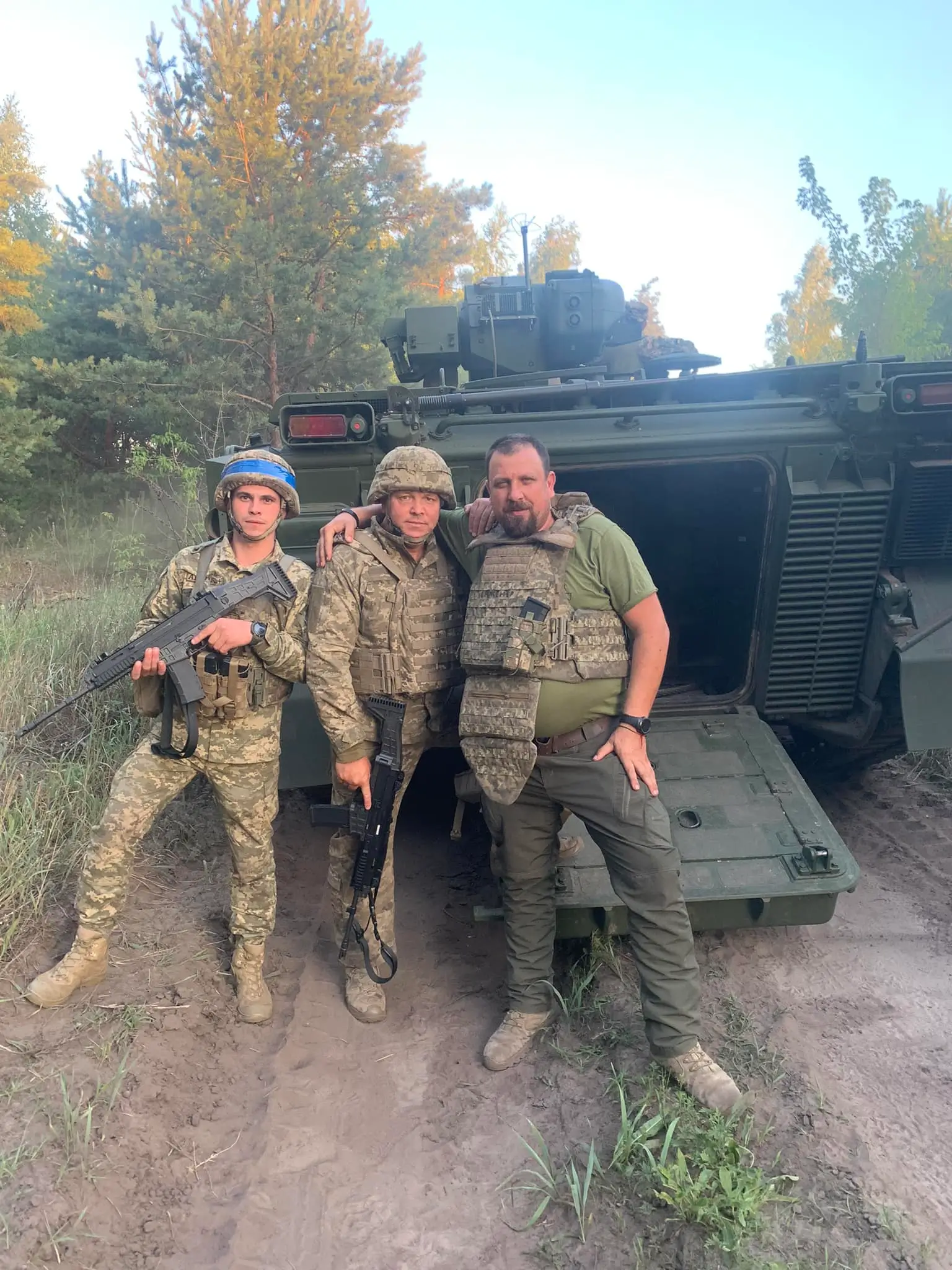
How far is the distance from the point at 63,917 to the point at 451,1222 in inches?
70.7

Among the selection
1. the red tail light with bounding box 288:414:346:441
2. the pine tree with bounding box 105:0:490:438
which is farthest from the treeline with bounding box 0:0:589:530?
the red tail light with bounding box 288:414:346:441

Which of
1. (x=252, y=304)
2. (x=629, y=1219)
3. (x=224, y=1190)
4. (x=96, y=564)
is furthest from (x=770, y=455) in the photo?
(x=252, y=304)

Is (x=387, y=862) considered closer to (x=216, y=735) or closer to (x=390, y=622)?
(x=216, y=735)

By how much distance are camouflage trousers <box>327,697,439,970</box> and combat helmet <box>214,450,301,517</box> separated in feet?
2.55

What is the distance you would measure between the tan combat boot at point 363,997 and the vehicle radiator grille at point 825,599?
207 cm

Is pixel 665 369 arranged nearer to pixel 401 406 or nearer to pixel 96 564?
pixel 401 406

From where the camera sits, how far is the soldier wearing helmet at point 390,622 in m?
2.80

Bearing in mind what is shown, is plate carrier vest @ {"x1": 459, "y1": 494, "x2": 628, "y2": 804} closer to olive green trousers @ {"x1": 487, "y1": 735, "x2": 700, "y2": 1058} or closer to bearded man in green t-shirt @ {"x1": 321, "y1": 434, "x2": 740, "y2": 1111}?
bearded man in green t-shirt @ {"x1": 321, "y1": 434, "x2": 740, "y2": 1111}

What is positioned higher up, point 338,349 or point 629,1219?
point 338,349

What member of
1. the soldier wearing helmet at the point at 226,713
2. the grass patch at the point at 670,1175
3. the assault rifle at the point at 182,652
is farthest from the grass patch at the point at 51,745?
the grass patch at the point at 670,1175

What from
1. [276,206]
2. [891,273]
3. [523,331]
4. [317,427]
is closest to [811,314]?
[891,273]

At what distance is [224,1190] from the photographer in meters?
2.34

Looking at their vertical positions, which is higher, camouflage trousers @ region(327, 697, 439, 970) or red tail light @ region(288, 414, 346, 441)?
red tail light @ region(288, 414, 346, 441)

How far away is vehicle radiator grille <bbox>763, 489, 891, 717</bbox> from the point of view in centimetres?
371
